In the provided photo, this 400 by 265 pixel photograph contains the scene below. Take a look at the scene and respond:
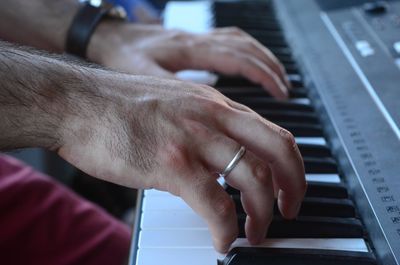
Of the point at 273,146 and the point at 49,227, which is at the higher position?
the point at 273,146

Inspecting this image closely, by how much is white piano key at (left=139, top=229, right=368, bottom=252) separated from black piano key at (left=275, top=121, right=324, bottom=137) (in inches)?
8.6

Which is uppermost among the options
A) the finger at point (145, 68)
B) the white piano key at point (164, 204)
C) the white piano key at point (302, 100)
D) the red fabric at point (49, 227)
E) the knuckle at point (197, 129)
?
the knuckle at point (197, 129)

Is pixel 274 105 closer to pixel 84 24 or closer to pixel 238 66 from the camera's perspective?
pixel 238 66

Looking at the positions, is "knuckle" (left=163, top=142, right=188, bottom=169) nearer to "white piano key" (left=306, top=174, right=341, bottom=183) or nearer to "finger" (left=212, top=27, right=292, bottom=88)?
"white piano key" (left=306, top=174, right=341, bottom=183)

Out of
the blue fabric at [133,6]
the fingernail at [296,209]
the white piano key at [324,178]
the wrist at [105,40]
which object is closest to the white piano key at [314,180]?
the white piano key at [324,178]

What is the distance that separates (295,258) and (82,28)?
637mm

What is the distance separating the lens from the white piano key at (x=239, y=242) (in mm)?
593

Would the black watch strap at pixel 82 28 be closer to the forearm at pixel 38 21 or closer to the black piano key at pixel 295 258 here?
the forearm at pixel 38 21

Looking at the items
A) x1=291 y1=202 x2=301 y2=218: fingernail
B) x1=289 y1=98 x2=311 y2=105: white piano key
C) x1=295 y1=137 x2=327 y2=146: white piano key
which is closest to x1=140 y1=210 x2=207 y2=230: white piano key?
x1=291 y1=202 x2=301 y2=218: fingernail

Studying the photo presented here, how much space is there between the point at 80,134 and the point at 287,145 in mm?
214

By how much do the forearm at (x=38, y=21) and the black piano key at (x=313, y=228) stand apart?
584 mm

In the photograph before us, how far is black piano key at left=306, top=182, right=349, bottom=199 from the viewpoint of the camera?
67 cm

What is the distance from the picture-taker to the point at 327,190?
2.21ft

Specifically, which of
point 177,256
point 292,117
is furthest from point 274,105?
point 177,256
